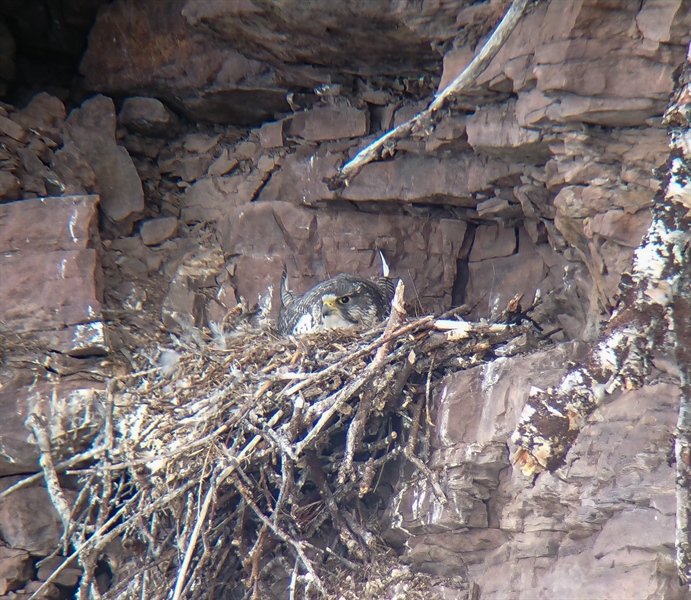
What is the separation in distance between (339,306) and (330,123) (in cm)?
116

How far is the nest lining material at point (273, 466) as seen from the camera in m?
3.73

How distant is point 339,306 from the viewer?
4734 mm

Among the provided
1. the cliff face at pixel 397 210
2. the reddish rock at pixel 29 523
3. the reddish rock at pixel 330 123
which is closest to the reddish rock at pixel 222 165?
the cliff face at pixel 397 210

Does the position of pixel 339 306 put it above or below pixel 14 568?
above

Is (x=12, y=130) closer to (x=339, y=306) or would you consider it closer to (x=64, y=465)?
(x=64, y=465)

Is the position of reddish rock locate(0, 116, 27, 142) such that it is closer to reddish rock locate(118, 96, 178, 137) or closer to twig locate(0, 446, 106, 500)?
reddish rock locate(118, 96, 178, 137)

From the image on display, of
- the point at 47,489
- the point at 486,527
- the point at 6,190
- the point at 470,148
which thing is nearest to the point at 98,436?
the point at 47,489

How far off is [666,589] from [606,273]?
1.35 m

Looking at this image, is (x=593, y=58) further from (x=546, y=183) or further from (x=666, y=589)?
(x=666, y=589)

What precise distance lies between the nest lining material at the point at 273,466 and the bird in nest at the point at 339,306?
18.0 inches

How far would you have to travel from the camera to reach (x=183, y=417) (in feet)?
13.7

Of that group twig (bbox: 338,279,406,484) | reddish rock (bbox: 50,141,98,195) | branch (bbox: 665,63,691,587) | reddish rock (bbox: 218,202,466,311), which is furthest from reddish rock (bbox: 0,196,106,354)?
branch (bbox: 665,63,691,587)

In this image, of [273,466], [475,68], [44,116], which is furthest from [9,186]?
[475,68]

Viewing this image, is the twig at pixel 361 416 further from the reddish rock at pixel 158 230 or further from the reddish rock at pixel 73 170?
the reddish rock at pixel 73 170
